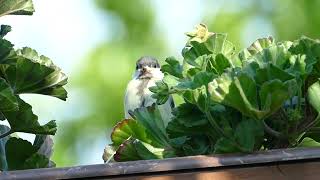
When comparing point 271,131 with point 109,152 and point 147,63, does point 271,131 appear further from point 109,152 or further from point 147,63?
point 147,63

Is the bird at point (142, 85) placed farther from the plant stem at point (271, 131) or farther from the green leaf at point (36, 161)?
the plant stem at point (271, 131)

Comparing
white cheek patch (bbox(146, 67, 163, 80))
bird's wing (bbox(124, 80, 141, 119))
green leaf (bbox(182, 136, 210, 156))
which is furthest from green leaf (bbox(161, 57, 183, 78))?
white cheek patch (bbox(146, 67, 163, 80))

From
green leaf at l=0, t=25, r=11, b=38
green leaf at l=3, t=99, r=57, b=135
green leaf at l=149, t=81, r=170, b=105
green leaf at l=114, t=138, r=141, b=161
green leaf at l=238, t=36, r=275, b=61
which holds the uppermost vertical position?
green leaf at l=238, t=36, r=275, b=61

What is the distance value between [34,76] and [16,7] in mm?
126

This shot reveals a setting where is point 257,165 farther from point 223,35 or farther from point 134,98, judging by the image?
point 134,98

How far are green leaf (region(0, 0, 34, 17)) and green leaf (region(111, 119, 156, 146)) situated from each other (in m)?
0.25

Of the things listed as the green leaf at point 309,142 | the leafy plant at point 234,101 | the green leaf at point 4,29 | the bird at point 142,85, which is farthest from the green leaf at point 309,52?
the bird at point 142,85

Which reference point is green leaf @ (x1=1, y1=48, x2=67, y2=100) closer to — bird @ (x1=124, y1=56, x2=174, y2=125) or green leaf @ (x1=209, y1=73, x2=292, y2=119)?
green leaf @ (x1=209, y1=73, x2=292, y2=119)

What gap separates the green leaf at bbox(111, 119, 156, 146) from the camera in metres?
1.25

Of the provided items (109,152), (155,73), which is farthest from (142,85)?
(109,152)

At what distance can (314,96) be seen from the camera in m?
1.13

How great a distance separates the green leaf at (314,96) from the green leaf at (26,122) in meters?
0.41

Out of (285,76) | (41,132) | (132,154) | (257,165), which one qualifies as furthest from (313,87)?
(41,132)

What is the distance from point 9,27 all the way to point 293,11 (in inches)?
130
